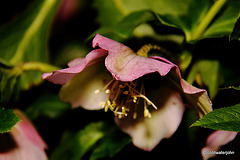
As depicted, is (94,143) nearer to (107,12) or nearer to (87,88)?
(87,88)

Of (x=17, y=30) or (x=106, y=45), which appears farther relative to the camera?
(x=17, y=30)

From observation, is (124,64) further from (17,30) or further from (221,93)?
(17,30)

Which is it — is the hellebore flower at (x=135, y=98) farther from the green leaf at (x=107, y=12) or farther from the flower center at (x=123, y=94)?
the green leaf at (x=107, y=12)

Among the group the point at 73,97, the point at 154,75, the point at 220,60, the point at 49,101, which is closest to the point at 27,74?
the point at 49,101

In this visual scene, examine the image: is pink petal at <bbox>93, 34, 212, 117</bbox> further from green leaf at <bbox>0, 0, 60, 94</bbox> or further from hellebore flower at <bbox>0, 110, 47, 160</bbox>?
green leaf at <bbox>0, 0, 60, 94</bbox>

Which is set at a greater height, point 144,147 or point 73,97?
point 73,97

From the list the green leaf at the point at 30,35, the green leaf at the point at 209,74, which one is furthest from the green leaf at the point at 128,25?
the green leaf at the point at 30,35

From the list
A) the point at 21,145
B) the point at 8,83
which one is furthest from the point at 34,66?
the point at 21,145
